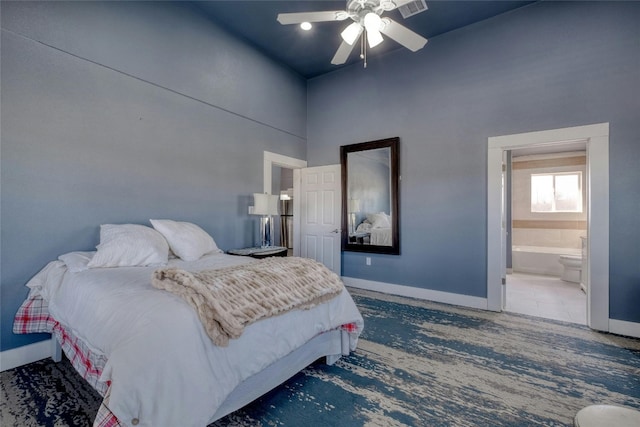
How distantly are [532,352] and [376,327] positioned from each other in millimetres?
1357

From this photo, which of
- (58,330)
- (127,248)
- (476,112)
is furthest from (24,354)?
(476,112)

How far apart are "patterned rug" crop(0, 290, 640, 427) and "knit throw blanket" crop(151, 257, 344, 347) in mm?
605

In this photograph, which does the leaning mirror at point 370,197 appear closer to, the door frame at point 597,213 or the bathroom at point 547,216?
the door frame at point 597,213

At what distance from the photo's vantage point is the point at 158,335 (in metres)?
1.24

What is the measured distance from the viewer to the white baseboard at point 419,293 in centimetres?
372

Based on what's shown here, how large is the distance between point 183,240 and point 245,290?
1447mm

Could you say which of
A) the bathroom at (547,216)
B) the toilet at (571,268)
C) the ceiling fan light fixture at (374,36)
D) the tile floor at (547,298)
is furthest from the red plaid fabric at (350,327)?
the toilet at (571,268)

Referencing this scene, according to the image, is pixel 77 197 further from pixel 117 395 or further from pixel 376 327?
pixel 376 327

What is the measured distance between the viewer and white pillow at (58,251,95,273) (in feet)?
6.96

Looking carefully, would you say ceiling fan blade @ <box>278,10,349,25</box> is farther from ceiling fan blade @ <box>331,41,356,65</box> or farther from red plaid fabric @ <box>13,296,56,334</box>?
red plaid fabric @ <box>13,296,56,334</box>

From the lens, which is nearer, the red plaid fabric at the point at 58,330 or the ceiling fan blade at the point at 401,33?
the red plaid fabric at the point at 58,330

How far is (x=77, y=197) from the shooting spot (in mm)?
2564

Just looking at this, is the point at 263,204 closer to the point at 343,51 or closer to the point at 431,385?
the point at 343,51

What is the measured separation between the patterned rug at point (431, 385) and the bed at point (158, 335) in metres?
0.21
